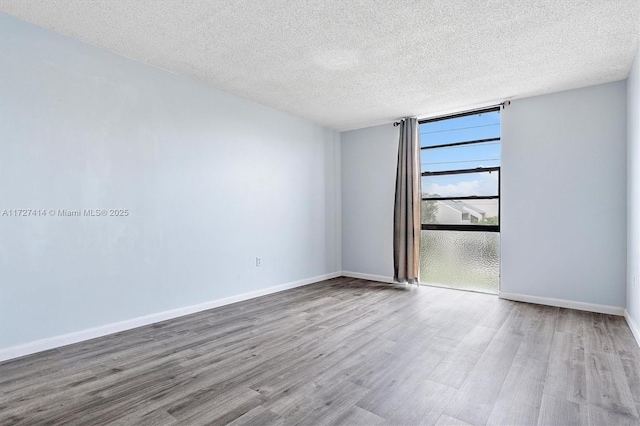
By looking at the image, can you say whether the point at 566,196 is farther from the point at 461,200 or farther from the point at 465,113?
the point at 465,113

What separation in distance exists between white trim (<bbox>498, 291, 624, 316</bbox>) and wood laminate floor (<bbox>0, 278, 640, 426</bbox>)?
0.56ft

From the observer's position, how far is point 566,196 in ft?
13.0

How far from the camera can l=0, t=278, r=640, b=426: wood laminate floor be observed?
186cm

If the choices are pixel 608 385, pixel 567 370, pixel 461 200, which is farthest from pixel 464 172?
pixel 608 385

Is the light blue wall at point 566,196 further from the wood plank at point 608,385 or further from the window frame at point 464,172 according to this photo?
the wood plank at point 608,385

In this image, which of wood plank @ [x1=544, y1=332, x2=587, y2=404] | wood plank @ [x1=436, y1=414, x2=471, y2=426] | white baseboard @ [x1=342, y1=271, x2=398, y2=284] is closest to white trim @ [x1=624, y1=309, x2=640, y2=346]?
wood plank @ [x1=544, y1=332, x2=587, y2=404]

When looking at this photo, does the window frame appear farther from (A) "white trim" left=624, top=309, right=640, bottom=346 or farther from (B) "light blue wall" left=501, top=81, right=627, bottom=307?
(A) "white trim" left=624, top=309, right=640, bottom=346

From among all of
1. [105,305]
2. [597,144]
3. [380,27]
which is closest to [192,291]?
[105,305]

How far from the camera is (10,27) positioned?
2.57 meters

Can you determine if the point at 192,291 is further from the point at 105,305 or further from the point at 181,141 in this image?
the point at 181,141

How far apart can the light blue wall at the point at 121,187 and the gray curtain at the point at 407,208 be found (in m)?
1.88

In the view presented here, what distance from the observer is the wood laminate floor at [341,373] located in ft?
6.10

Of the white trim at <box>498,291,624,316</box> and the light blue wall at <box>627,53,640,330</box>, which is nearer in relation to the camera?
the light blue wall at <box>627,53,640,330</box>

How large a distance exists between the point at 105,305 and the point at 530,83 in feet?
16.9
